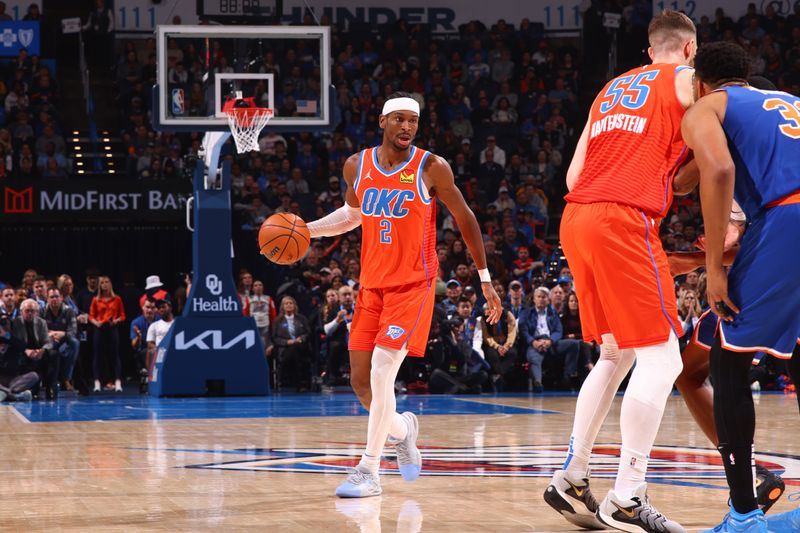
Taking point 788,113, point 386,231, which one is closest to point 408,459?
point 386,231

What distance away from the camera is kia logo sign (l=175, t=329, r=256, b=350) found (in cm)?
1466

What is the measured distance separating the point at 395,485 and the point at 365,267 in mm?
1218

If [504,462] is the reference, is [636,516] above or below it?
above

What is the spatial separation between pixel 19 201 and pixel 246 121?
606 centimetres

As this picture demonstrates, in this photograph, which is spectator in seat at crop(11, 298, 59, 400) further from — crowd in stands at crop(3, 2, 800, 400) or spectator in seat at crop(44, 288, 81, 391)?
crowd in stands at crop(3, 2, 800, 400)

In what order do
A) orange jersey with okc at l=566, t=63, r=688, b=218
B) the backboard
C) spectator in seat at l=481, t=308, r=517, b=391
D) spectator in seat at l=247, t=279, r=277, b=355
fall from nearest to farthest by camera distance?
orange jersey with okc at l=566, t=63, r=688, b=218 < the backboard < spectator in seat at l=481, t=308, r=517, b=391 < spectator in seat at l=247, t=279, r=277, b=355

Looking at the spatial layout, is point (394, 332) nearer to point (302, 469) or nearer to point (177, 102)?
point (302, 469)

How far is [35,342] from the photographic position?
15062 millimetres

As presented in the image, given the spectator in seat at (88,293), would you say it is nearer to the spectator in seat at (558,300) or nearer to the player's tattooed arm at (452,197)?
the spectator in seat at (558,300)

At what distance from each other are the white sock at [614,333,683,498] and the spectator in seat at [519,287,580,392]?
37.2 feet

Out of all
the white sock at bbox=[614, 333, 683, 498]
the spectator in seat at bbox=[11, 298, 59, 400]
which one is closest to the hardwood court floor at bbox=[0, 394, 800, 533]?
the white sock at bbox=[614, 333, 683, 498]

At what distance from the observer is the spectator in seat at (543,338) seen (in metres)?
16.2

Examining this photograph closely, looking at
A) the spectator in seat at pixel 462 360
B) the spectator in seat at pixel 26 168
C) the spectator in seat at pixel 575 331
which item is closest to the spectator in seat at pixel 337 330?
the spectator in seat at pixel 462 360

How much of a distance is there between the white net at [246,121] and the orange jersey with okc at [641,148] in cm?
898
